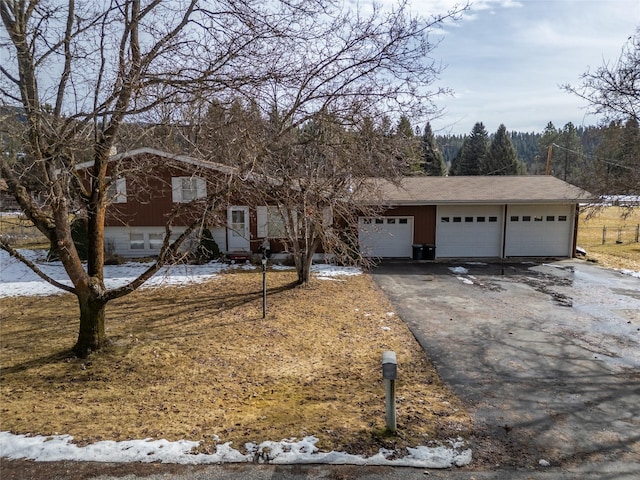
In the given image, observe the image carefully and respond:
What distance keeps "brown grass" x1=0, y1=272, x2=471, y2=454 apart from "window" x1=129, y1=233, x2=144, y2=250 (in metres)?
6.19

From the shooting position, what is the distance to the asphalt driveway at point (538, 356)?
4.38m

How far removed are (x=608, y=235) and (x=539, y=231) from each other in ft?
32.9

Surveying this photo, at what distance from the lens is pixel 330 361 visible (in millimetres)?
6902

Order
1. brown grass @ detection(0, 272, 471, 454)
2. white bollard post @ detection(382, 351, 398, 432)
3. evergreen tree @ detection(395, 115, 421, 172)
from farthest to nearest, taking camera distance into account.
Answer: evergreen tree @ detection(395, 115, 421, 172) → brown grass @ detection(0, 272, 471, 454) → white bollard post @ detection(382, 351, 398, 432)

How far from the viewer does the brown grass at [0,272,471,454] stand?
450 cm

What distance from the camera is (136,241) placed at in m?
16.6

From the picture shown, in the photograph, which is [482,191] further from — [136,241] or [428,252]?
[136,241]

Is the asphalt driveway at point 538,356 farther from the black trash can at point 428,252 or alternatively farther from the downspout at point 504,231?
the downspout at point 504,231

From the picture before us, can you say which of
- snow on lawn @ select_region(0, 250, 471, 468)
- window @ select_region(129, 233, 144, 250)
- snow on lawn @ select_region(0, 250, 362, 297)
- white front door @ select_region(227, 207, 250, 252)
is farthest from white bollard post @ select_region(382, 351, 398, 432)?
window @ select_region(129, 233, 144, 250)

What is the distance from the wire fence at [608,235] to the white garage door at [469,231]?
7441 mm

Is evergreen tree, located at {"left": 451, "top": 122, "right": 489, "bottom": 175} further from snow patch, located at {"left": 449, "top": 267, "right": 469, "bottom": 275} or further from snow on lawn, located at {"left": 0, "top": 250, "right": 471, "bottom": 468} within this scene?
snow on lawn, located at {"left": 0, "top": 250, "right": 471, "bottom": 468}

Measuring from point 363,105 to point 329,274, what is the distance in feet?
28.1

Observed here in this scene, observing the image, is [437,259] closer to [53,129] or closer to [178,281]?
[178,281]

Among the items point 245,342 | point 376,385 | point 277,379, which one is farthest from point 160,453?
point 245,342
